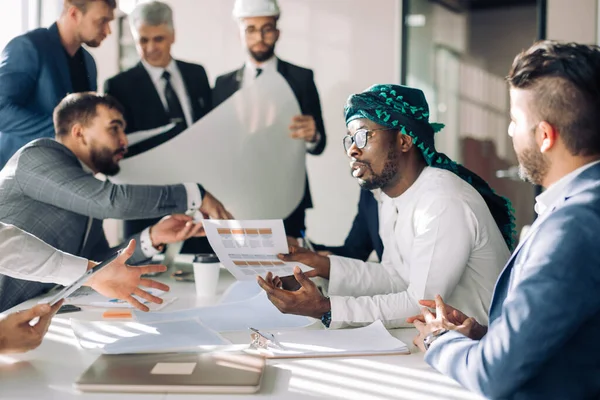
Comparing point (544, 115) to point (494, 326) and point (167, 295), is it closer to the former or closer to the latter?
point (494, 326)

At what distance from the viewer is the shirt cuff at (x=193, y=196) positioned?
107 inches

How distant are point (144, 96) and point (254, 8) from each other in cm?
77

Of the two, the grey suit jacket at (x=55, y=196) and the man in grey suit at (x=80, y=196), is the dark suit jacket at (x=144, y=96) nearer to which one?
the man in grey suit at (x=80, y=196)

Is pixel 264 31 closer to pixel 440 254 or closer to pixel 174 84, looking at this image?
pixel 174 84

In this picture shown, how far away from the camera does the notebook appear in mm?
1439

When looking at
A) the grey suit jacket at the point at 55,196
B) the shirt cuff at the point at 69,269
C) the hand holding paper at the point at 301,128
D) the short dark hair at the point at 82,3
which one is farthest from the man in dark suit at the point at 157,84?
the shirt cuff at the point at 69,269

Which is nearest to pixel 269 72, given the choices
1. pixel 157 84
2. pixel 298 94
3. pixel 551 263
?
pixel 298 94

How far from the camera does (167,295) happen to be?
222 centimetres

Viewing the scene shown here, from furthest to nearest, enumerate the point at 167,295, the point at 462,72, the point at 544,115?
1. the point at 462,72
2. the point at 167,295
3. the point at 544,115

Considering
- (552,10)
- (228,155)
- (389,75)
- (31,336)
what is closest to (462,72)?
(552,10)

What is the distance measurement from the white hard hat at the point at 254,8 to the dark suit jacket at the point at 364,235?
1.22 metres

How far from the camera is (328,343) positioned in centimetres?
151

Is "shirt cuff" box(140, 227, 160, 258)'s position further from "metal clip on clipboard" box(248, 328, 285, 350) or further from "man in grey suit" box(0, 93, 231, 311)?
"metal clip on clipboard" box(248, 328, 285, 350)

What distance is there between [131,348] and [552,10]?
3581 mm
